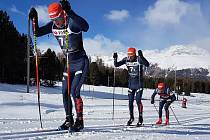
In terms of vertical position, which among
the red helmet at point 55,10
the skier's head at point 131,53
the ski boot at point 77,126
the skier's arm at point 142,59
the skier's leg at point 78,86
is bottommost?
the ski boot at point 77,126

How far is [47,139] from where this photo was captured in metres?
6.23

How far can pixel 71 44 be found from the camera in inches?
305

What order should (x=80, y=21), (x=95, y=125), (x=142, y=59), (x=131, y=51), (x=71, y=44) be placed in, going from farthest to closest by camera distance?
(x=131, y=51) < (x=142, y=59) < (x=95, y=125) < (x=71, y=44) < (x=80, y=21)

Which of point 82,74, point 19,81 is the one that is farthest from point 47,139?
point 19,81

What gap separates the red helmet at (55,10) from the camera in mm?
7469

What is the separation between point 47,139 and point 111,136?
1.35 metres

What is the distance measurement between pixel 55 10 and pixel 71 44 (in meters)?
0.77

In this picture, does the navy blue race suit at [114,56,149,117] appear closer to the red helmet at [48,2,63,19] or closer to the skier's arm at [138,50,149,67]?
the skier's arm at [138,50,149,67]

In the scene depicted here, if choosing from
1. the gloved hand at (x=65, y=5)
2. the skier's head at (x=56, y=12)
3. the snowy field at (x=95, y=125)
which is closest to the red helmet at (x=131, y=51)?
the snowy field at (x=95, y=125)

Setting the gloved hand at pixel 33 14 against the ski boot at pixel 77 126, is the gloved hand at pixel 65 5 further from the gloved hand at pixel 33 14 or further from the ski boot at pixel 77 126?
the ski boot at pixel 77 126

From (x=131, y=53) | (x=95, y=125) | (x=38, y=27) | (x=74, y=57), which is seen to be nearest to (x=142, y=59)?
(x=131, y=53)

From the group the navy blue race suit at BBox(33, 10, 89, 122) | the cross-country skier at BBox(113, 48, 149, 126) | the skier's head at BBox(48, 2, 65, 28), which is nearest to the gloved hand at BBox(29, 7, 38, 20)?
the navy blue race suit at BBox(33, 10, 89, 122)

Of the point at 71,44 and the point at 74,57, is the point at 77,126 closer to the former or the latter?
the point at 74,57

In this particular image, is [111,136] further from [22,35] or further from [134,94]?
[22,35]
